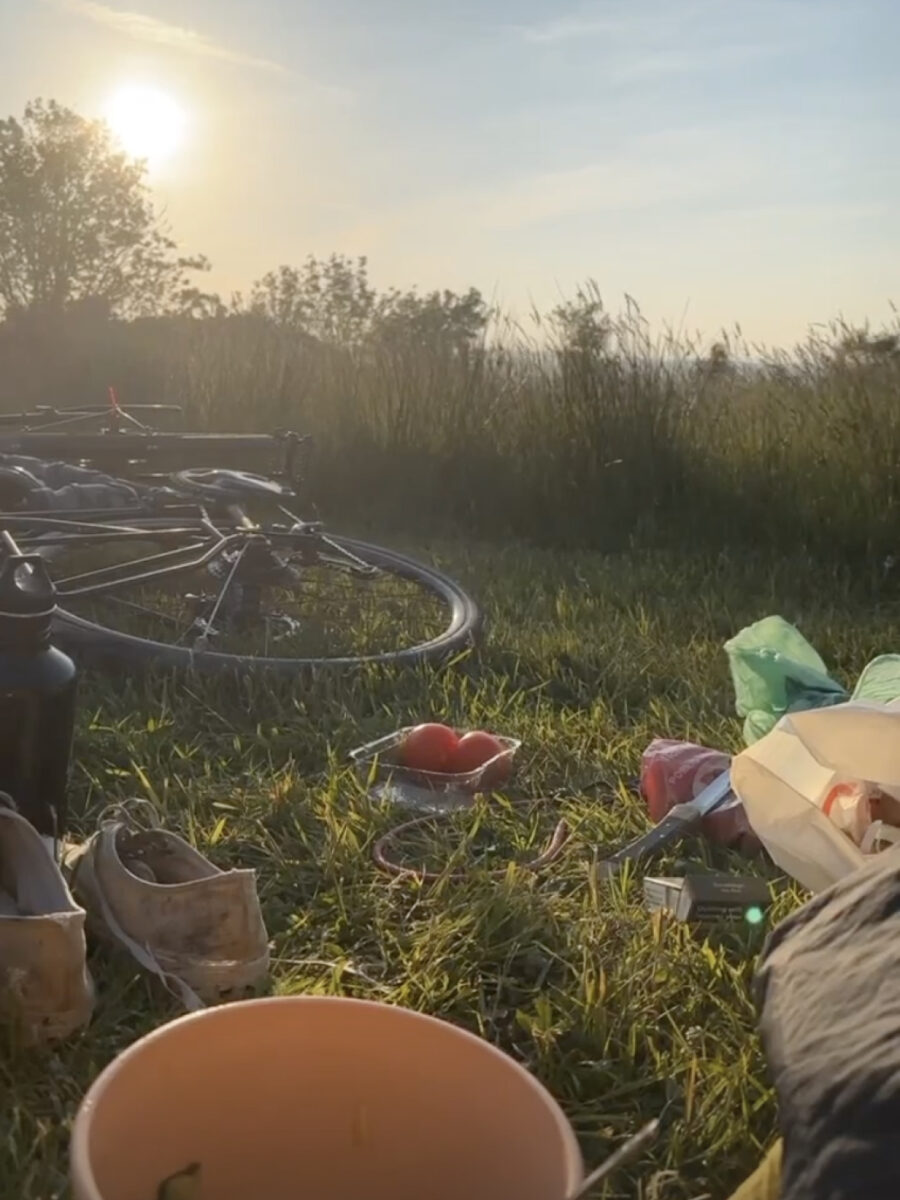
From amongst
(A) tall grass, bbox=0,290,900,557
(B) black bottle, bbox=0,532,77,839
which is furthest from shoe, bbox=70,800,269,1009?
(A) tall grass, bbox=0,290,900,557

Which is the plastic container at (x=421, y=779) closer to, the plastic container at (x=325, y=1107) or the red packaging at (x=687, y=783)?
the red packaging at (x=687, y=783)

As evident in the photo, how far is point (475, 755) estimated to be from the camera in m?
2.87

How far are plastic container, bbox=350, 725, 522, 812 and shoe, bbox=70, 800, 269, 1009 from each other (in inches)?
31.6

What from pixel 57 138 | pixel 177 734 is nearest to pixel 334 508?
pixel 177 734

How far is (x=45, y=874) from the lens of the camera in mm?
1855

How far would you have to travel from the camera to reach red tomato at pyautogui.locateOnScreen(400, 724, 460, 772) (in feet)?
9.32

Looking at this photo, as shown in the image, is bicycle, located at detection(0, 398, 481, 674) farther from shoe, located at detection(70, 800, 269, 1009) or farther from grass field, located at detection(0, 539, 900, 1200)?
shoe, located at detection(70, 800, 269, 1009)

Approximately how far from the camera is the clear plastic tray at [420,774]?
9.15 feet

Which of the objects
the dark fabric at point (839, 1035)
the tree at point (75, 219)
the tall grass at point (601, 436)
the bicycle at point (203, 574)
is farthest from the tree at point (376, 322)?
the tree at point (75, 219)

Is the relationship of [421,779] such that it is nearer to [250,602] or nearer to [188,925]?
[188,925]

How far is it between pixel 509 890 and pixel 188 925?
0.62 meters

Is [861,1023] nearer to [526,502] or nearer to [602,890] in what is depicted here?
[602,890]

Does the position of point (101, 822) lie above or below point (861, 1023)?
below

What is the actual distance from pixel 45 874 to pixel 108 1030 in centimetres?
26
